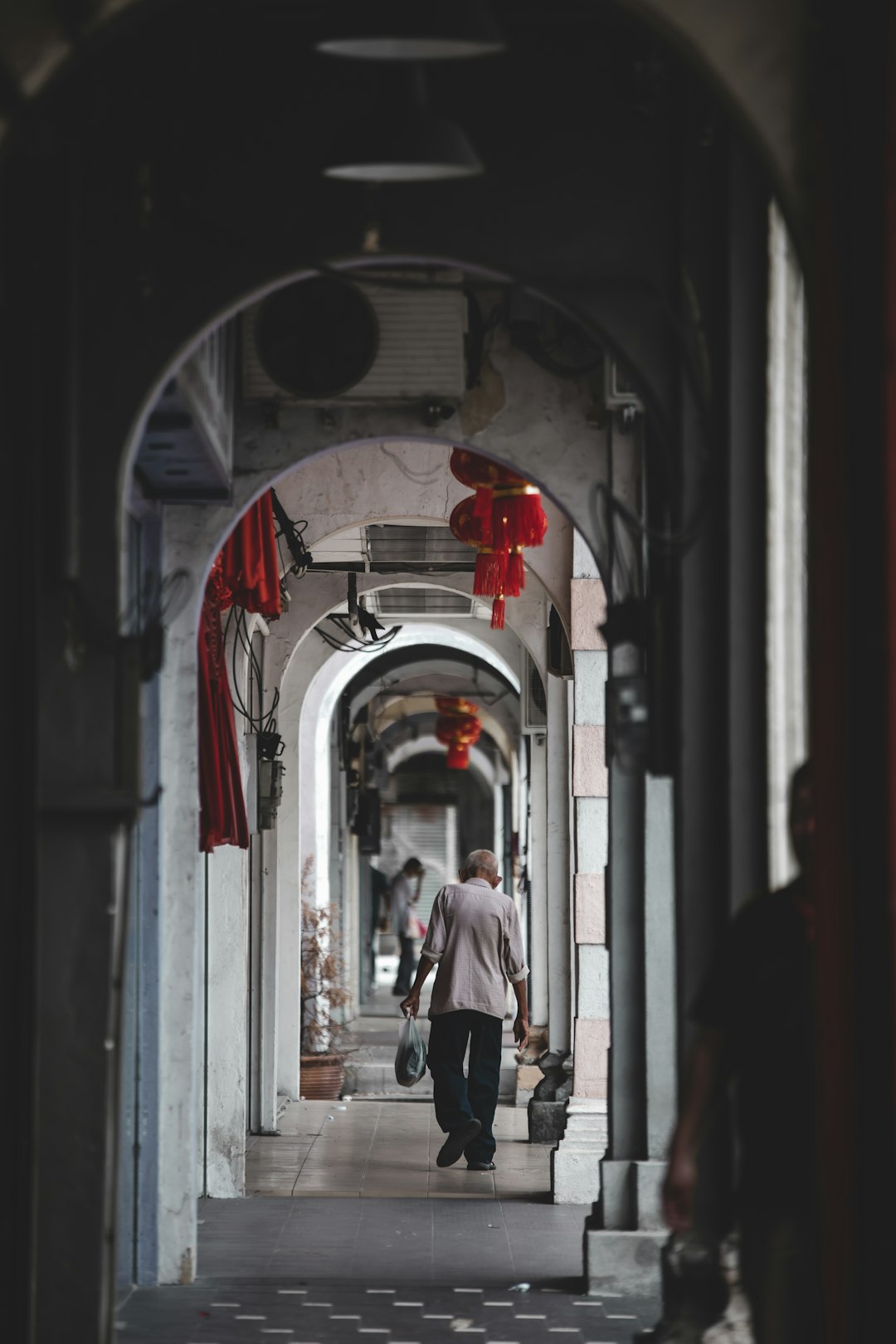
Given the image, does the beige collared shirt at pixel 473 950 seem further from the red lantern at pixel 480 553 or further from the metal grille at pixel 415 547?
the metal grille at pixel 415 547

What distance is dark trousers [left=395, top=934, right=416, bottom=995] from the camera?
20266 millimetres

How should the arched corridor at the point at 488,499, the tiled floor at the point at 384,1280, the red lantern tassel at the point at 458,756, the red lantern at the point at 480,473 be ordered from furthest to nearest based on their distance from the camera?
the red lantern tassel at the point at 458,756 < the red lantern at the point at 480,473 < the tiled floor at the point at 384,1280 < the arched corridor at the point at 488,499

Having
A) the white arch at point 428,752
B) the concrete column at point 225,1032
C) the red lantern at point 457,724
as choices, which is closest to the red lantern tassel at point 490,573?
the concrete column at point 225,1032

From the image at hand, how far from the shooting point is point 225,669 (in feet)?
24.4

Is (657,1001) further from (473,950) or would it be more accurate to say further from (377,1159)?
(377,1159)

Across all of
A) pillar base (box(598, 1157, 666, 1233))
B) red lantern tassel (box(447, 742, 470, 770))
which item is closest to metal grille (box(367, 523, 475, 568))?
pillar base (box(598, 1157, 666, 1233))

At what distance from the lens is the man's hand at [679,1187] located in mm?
3727

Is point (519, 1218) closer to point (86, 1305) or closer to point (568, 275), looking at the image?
point (86, 1305)

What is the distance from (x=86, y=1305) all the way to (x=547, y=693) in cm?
637

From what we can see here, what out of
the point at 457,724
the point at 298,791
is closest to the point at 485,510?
the point at 298,791

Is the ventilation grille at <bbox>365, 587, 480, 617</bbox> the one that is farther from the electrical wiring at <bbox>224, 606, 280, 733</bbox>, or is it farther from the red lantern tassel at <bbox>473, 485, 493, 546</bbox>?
the red lantern tassel at <bbox>473, 485, 493, 546</bbox>

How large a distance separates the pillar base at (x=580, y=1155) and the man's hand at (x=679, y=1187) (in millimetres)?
4437

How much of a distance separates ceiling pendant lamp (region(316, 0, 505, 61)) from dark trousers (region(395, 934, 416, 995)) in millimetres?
16968

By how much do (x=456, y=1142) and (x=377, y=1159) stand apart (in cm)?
70
